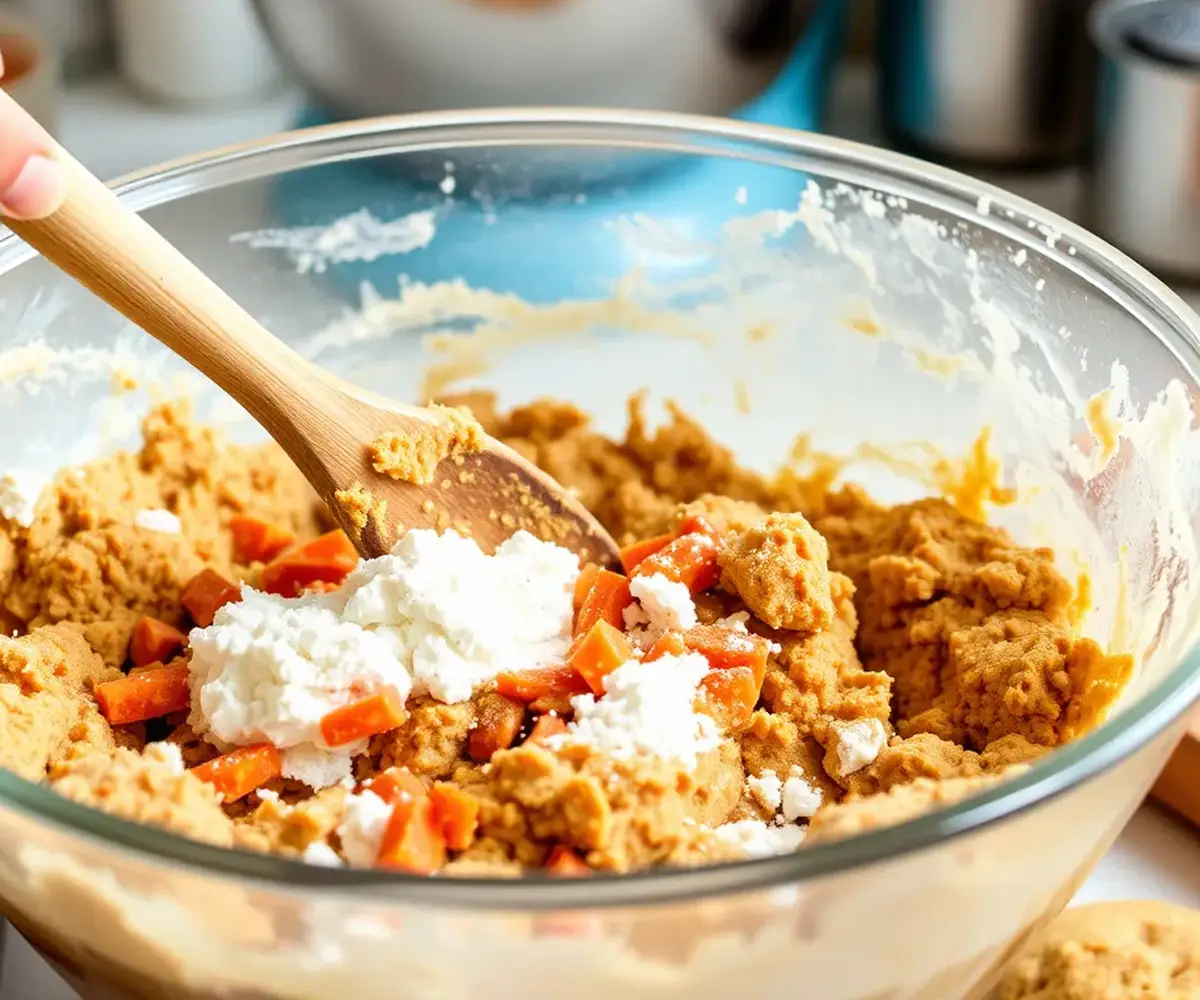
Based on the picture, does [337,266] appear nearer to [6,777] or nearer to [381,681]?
[381,681]

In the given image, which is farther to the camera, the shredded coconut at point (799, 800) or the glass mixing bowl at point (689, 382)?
the shredded coconut at point (799, 800)

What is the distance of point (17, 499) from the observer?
4.76ft

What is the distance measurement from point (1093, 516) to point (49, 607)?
3.14 feet

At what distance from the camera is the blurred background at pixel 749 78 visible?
173 cm

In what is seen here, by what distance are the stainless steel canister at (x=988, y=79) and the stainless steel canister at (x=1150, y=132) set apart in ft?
0.33

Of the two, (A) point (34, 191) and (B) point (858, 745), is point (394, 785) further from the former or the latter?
(A) point (34, 191)

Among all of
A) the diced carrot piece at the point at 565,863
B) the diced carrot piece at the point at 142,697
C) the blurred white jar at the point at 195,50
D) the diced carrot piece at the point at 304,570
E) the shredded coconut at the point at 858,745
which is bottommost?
the diced carrot piece at the point at 565,863

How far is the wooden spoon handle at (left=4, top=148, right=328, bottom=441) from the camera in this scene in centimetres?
120

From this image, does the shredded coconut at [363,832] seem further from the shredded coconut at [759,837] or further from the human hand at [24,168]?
the human hand at [24,168]

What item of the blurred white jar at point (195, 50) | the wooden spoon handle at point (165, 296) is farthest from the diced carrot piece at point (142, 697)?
the blurred white jar at point (195, 50)

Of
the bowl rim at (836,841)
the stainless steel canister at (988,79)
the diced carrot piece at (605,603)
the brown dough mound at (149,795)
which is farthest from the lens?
the stainless steel canister at (988,79)

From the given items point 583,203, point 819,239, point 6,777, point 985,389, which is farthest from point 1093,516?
point 6,777

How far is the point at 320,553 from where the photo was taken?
5.01 ft

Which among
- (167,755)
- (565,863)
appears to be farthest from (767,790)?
(167,755)
